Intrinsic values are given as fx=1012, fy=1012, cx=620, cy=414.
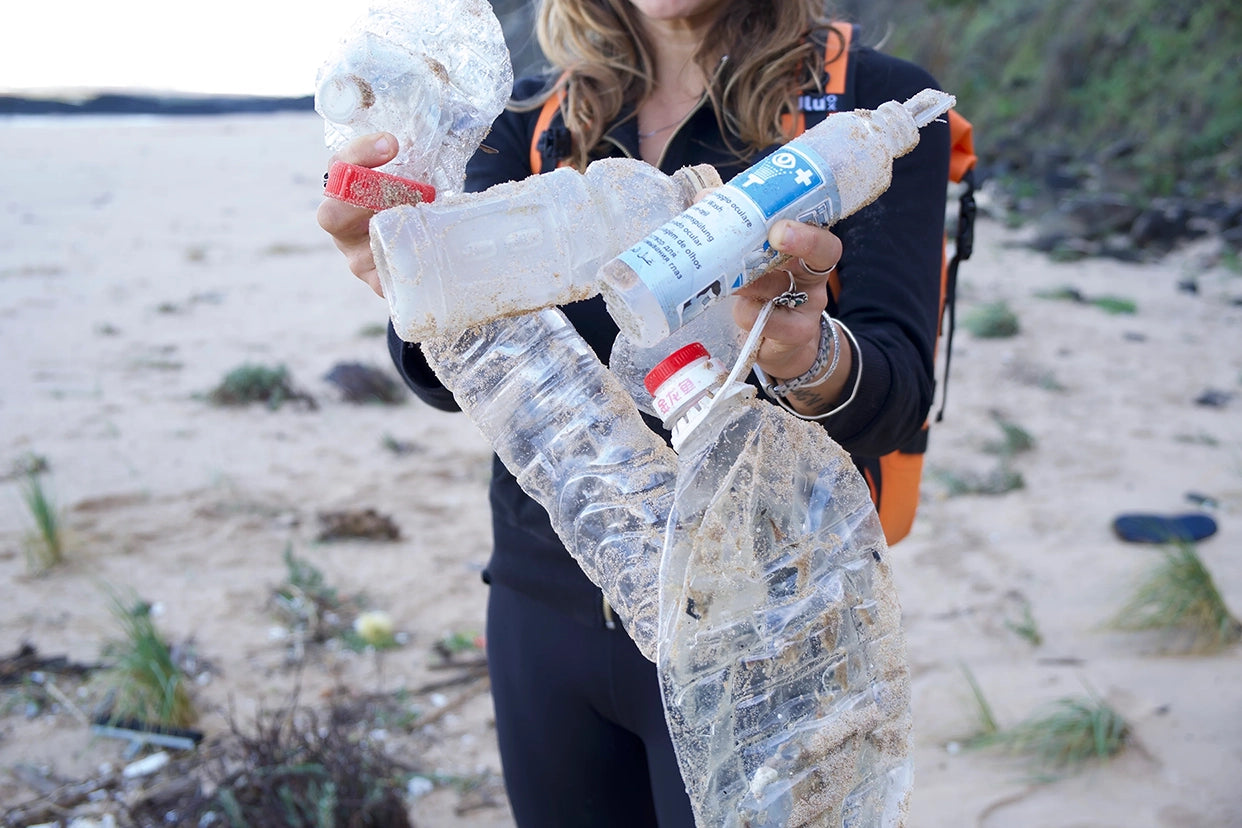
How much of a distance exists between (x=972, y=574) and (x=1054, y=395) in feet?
9.10

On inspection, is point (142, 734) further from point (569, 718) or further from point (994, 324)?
point (994, 324)

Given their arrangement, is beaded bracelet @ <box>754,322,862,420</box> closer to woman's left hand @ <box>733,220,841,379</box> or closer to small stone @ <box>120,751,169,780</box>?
woman's left hand @ <box>733,220,841,379</box>

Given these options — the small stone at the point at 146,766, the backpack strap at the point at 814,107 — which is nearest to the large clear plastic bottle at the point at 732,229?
the backpack strap at the point at 814,107

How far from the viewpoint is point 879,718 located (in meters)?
1.30

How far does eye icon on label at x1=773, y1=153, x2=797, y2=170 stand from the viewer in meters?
1.12

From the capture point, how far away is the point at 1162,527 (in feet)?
15.3

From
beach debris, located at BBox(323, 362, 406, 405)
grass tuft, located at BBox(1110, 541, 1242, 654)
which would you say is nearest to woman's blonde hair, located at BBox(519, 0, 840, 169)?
grass tuft, located at BBox(1110, 541, 1242, 654)

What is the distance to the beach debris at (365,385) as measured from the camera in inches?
267

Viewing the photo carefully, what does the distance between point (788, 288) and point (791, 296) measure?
0.01 metres

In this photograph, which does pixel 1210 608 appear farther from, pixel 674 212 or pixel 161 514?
pixel 161 514

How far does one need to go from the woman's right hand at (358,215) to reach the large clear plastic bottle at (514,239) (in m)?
0.09

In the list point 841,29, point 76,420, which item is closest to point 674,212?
point 841,29

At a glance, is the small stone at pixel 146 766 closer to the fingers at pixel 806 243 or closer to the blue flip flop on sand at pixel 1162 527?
the fingers at pixel 806 243

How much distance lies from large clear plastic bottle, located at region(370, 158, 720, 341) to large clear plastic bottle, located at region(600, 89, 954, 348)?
6.4 inches
